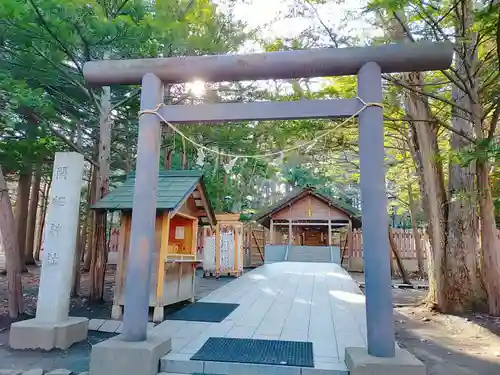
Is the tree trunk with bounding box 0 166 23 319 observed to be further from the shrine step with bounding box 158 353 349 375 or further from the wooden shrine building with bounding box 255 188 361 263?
the wooden shrine building with bounding box 255 188 361 263

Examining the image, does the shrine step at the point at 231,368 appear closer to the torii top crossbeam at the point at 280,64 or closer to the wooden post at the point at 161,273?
the wooden post at the point at 161,273

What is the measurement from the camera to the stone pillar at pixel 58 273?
165 inches

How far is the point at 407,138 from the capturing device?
9016 mm

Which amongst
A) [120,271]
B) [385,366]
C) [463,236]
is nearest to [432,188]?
[463,236]

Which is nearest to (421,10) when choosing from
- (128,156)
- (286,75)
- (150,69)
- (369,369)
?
(286,75)

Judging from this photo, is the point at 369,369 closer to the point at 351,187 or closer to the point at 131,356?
the point at 131,356

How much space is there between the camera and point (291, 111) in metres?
3.65

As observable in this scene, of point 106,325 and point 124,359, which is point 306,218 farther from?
point 124,359

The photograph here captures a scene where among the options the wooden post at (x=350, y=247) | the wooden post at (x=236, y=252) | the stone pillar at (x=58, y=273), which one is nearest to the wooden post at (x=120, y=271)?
the stone pillar at (x=58, y=273)

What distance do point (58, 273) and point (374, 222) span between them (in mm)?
3961

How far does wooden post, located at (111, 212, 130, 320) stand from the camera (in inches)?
226

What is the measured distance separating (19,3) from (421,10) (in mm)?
6025

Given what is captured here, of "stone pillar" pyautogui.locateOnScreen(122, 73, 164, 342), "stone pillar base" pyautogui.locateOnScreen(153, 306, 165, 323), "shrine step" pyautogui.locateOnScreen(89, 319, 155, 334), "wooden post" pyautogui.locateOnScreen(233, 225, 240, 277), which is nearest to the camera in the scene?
"stone pillar" pyautogui.locateOnScreen(122, 73, 164, 342)

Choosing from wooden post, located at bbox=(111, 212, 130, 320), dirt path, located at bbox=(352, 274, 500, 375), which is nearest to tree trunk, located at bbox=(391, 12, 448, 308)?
dirt path, located at bbox=(352, 274, 500, 375)
